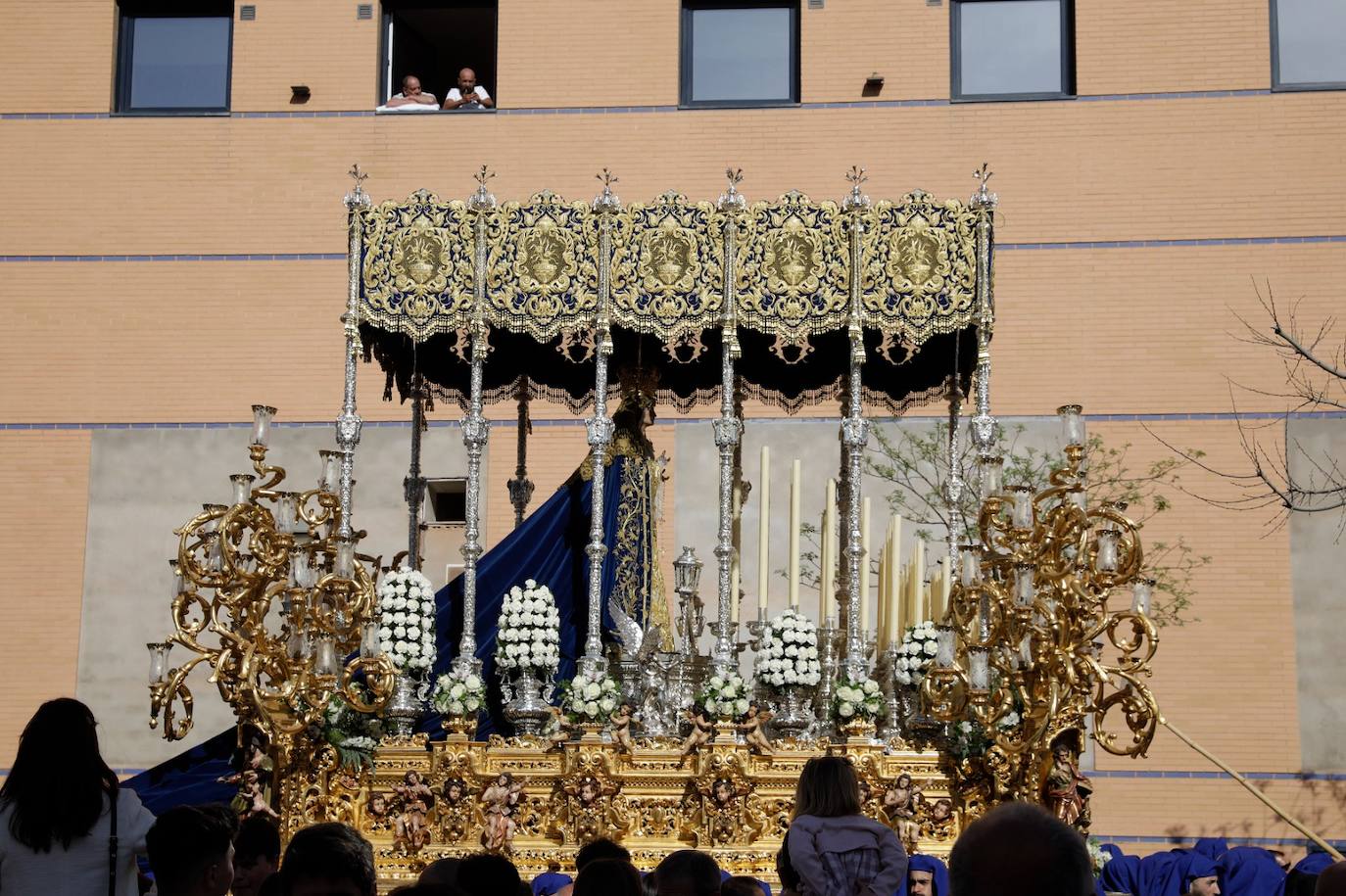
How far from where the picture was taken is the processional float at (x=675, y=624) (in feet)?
39.5

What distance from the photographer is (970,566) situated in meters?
12.2

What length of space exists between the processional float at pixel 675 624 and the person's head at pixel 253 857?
242 inches

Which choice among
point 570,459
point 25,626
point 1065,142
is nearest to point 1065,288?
point 1065,142

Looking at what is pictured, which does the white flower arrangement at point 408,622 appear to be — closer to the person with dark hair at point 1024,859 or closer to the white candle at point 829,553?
the white candle at point 829,553

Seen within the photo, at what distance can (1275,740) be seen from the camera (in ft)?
59.8

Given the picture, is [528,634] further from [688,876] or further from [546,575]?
[688,876]

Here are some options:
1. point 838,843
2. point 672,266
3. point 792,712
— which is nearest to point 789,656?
point 792,712

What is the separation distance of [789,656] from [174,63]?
38.0 ft

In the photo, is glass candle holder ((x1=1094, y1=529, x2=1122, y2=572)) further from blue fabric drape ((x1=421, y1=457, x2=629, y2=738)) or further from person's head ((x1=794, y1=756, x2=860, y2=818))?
person's head ((x1=794, y1=756, x2=860, y2=818))

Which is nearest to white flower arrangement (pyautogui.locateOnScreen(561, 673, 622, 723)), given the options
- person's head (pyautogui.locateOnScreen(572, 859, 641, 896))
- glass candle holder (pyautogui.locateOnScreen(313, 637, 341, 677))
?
glass candle holder (pyautogui.locateOnScreen(313, 637, 341, 677))

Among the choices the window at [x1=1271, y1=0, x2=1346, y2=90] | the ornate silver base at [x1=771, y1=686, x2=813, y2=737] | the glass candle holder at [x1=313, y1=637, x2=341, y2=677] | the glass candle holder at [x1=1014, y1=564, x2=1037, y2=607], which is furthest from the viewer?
the window at [x1=1271, y1=0, x2=1346, y2=90]

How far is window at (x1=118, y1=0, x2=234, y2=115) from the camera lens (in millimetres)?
20297

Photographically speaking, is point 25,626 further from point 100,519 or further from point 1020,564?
point 1020,564

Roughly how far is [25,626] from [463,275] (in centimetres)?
829
